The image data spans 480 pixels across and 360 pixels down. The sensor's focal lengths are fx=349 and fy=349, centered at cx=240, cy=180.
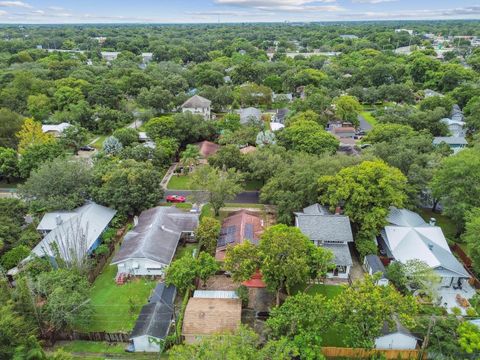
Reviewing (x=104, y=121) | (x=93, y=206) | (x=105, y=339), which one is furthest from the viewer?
(x=104, y=121)

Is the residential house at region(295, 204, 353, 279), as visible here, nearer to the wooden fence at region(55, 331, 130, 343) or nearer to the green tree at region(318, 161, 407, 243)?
the green tree at region(318, 161, 407, 243)

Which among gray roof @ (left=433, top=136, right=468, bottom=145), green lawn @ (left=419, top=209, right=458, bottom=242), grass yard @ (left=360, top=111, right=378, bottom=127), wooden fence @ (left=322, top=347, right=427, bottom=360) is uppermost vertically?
gray roof @ (left=433, top=136, right=468, bottom=145)

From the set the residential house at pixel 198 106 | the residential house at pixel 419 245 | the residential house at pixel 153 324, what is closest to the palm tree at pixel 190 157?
the residential house at pixel 198 106

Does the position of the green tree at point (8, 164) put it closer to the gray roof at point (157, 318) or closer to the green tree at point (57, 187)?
the green tree at point (57, 187)

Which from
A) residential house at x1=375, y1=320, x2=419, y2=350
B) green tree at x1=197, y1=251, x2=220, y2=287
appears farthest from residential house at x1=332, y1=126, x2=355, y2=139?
residential house at x1=375, y1=320, x2=419, y2=350

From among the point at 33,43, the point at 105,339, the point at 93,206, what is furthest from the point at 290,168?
the point at 33,43

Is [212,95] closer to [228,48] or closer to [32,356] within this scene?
[32,356]
